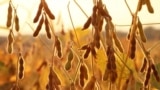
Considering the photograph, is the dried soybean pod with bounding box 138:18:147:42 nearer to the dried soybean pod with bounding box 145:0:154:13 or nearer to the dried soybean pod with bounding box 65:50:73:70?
the dried soybean pod with bounding box 145:0:154:13

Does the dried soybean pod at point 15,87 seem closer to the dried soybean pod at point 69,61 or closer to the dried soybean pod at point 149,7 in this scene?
the dried soybean pod at point 69,61

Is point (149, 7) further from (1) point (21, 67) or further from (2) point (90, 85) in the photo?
(1) point (21, 67)

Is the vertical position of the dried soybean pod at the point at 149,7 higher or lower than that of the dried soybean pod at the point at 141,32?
higher

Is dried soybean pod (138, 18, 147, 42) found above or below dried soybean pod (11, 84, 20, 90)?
above

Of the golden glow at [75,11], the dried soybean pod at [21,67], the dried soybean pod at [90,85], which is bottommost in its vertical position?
the dried soybean pod at [90,85]

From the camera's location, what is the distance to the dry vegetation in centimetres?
114

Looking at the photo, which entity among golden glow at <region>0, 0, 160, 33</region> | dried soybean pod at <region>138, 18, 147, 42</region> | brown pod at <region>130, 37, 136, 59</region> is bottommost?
brown pod at <region>130, 37, 136, 59</region>

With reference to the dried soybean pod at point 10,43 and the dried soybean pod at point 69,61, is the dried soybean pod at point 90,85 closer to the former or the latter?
the dried soybean pod at point 69,61

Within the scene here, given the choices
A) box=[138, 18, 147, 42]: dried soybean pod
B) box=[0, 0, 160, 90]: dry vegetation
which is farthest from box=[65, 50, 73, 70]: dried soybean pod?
box=[138, 18, 147, 42]: dried soybean pod

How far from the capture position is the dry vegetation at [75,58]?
44.8 inches

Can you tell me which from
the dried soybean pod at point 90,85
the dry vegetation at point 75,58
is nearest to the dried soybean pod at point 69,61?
the dry vegetation at point 75,58

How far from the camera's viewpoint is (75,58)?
48.2 inches

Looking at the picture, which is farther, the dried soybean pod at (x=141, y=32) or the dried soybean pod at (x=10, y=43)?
the dried soybean pod at (x=10, y=43)

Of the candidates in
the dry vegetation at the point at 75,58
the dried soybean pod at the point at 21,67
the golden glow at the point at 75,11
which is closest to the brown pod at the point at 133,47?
the dry vegetation at the point at 75,58
